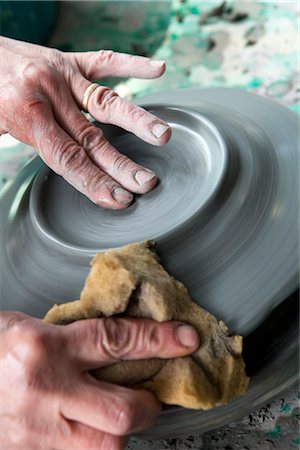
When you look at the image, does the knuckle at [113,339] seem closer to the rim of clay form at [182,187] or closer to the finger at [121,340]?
the finger at [121,340]

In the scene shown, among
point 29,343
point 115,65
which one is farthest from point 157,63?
point 29,343

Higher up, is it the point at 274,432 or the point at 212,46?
the point at 212,46

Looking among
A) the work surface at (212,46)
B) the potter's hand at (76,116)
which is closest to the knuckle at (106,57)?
the potter's hand at (76,116)

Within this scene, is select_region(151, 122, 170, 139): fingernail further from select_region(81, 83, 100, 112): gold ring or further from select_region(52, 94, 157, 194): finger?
select_region(81, 83, 100, 112): gold ring

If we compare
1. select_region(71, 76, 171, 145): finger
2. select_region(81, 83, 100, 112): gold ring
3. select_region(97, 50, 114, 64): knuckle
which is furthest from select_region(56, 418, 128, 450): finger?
select_region(97, 50, 114, 64): knuckle

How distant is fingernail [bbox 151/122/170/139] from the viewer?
105 cm

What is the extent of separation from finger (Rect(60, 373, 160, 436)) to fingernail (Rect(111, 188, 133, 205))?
1.16 ft

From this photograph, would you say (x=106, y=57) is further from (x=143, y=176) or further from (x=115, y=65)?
(x=143, y=176)

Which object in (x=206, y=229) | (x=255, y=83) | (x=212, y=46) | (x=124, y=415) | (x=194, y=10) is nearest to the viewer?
(x=124, y=415)

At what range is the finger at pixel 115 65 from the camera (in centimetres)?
125

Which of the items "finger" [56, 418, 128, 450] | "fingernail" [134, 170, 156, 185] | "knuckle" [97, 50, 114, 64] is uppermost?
"knuckle" [97, 50, 114, 64]

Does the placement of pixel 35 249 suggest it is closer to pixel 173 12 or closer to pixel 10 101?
pixel 10 101

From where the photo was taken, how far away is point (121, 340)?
2.54 feet

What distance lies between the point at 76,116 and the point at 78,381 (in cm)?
61
